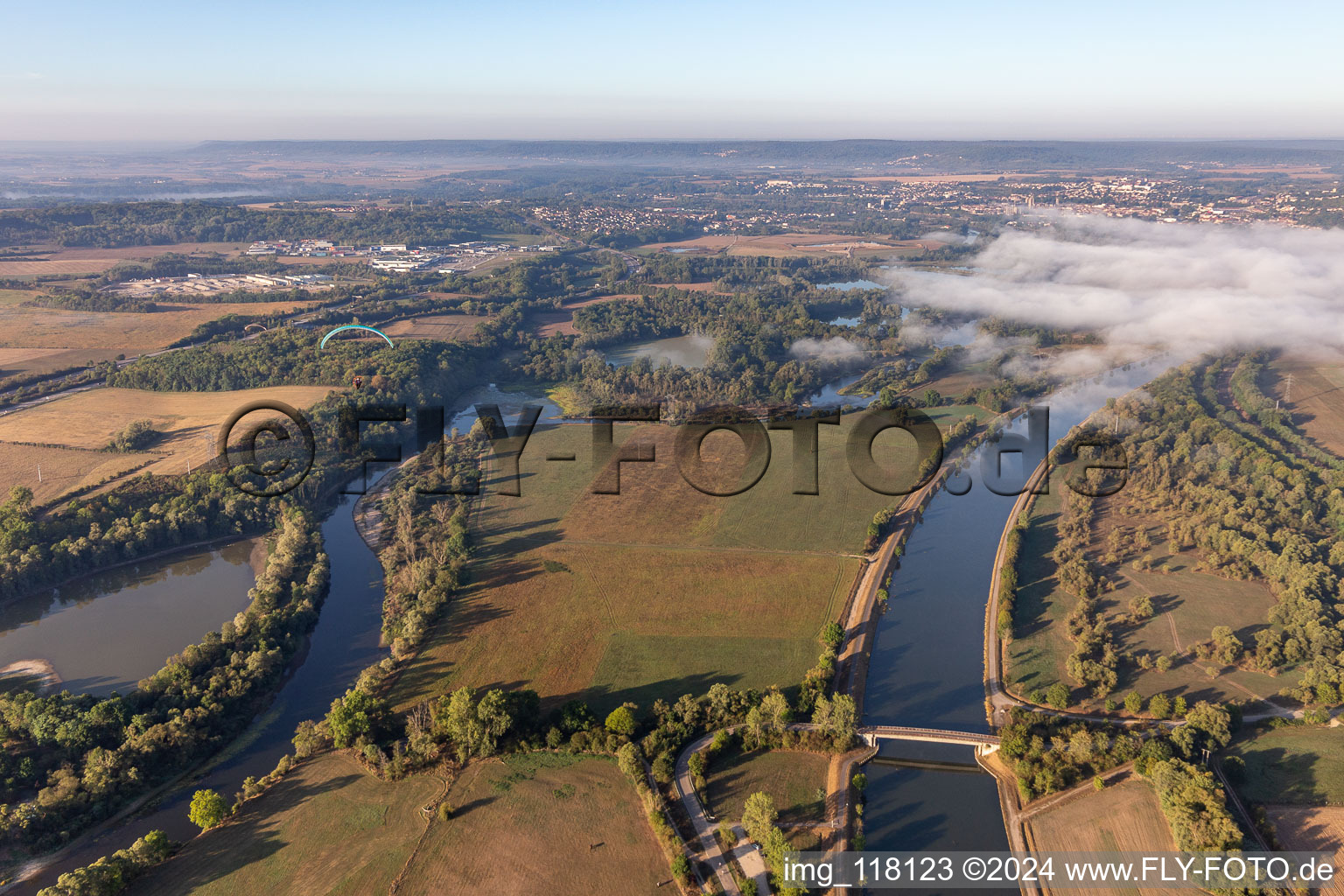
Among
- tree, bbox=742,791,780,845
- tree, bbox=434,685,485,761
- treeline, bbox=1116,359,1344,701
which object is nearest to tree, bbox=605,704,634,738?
tree, bbox=434,685,485,761

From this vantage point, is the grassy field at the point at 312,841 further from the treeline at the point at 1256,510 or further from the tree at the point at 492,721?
the treeline at the point at 1256,510

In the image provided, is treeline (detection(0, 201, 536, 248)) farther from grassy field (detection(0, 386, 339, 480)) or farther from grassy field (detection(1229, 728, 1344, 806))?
grassy field (detection(1229, 728, 1344, 806))

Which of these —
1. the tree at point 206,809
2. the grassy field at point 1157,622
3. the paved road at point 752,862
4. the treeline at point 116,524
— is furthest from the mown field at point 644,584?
the treeline at point 116,524

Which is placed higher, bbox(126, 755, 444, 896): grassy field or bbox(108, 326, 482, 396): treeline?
bbox(108, 326, 482, 396): treeline

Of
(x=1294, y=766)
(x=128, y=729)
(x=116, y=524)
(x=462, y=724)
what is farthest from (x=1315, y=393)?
(x=116, y=524)

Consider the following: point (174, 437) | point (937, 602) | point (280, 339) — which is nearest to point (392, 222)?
point (280, 339)

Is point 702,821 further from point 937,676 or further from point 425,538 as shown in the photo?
point 425,538

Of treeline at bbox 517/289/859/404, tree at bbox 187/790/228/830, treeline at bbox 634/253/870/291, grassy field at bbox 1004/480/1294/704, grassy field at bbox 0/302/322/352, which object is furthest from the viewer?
treeline at bbox 634/253/870/291
